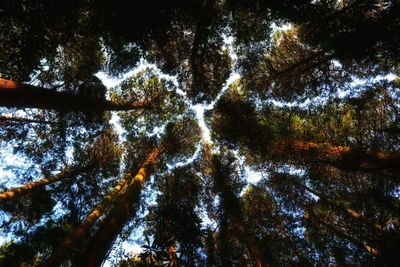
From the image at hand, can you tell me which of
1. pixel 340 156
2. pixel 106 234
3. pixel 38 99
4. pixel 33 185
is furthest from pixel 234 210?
pixel 33 185

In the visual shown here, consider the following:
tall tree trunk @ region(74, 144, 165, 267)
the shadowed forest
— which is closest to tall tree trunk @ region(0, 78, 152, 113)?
the shadowed forest

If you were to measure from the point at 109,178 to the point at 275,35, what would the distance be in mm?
14054

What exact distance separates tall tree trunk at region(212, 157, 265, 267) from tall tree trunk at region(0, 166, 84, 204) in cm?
820

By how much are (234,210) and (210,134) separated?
261 inches

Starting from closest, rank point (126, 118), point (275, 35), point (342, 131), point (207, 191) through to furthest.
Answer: point (342, 131), point (275, 35), point (207, 191), point (126, 118)

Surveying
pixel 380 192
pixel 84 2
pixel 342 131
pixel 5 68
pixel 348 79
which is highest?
pixel 348 79

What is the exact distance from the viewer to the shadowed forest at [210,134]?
8.83m

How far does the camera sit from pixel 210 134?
58.4 feet

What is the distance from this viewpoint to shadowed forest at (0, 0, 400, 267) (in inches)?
348

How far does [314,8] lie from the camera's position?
785 centimetres

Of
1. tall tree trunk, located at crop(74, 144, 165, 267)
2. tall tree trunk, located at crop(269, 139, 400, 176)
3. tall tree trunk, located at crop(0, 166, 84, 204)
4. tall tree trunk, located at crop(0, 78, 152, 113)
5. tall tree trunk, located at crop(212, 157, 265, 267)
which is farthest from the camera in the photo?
tall tree trunk, located at crop(0, 166, 84, 204)

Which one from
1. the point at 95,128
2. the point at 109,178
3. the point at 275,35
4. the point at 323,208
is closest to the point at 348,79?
the point at 275,35

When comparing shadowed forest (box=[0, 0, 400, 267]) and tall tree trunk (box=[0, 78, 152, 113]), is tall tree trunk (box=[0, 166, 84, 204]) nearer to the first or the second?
shadowed forest (box=[0, 0, 400, 267])

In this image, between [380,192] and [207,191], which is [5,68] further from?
[380,192]
